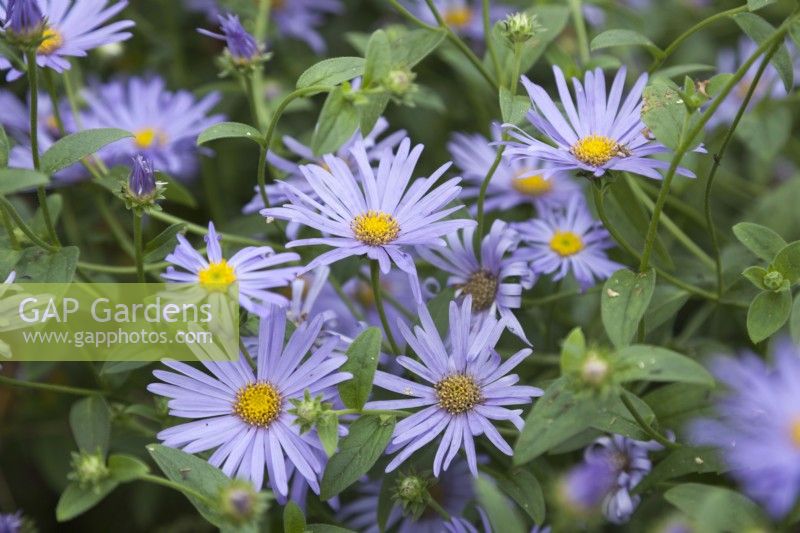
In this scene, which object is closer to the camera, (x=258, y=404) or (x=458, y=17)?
(x=258, y=404)

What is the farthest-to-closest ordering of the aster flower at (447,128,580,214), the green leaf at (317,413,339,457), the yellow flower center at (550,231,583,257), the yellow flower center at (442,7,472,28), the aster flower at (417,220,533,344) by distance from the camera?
the yellow flower center at (442,7,472,28) → the aster flower at (447,128,580,214) → the yellow flower center at (550,231,583,257) → the aster flower at (417,220,533,344) → the green leaf at (317,413,339,457)

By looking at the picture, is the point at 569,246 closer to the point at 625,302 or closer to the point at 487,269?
the point at 487,269

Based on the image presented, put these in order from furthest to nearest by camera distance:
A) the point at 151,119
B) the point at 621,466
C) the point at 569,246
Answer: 1. the point at 151,119
2. the point at 569,246
3. the point at 621,466

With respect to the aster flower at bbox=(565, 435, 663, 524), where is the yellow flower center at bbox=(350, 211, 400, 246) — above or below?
above

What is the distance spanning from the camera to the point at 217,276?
1097 mm

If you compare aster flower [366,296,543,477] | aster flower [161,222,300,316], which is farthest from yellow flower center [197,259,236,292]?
aster flower [366,296,543,477]

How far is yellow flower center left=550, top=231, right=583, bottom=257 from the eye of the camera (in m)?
1.40

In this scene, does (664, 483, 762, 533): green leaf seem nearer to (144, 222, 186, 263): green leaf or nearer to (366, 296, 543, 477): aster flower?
(366, 296, 543, 477): aster flower

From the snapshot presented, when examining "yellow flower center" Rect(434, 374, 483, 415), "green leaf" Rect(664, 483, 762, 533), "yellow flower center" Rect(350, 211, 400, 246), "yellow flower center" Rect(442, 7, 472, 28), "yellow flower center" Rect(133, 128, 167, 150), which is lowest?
"green leaf" Rect(664, 483, 762, 533)

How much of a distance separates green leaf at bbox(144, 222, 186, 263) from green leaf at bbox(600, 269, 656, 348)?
0.55 metres

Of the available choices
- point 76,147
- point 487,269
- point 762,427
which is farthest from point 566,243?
point 76,147

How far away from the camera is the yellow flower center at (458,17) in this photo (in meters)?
2.11

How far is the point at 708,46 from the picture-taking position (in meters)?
2.11

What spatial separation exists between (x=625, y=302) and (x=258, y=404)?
47 centimetres
